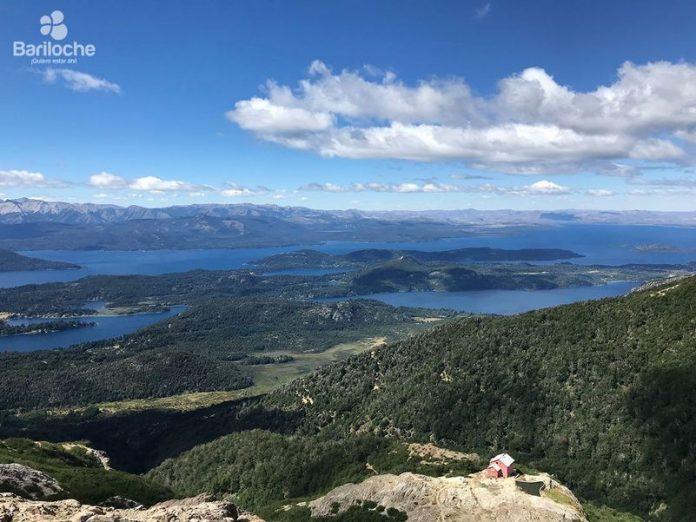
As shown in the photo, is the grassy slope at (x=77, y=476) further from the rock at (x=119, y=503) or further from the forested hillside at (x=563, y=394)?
the forested hillside at (x=563, y=394)

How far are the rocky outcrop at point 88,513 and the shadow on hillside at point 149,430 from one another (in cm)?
10983

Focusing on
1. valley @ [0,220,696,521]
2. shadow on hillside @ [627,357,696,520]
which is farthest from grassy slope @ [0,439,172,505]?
shadow on hillside @ [627,357,696,520]

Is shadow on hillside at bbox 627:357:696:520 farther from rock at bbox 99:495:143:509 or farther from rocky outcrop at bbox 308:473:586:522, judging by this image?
rock at bbox 99:495:143:509

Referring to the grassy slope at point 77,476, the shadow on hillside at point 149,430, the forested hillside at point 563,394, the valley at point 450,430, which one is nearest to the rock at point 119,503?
the grassy slope at point 77,476

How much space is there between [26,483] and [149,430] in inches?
5469

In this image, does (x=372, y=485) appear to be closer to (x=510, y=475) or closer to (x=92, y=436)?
(x=510, y=475)

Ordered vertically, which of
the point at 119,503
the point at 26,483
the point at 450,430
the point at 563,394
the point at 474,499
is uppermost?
the point at 26,483

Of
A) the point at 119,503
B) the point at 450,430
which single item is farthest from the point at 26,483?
the point at 450,430

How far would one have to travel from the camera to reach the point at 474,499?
64.8m

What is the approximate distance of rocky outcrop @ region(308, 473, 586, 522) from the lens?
60.5 m

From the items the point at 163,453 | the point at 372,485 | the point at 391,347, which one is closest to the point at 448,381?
the point at 391,347

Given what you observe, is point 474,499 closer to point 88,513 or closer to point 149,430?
point 88,513

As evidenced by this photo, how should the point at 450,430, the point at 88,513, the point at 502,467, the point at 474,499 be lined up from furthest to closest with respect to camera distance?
the point at 450,430 < the point at 502,467 < the point at 474,499 < the point at 88,513

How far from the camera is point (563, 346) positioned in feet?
446
